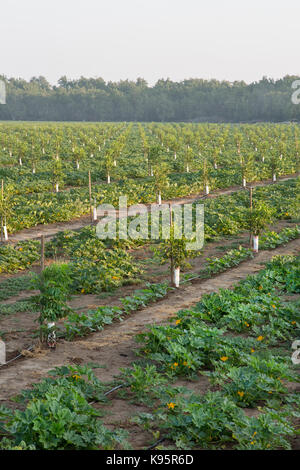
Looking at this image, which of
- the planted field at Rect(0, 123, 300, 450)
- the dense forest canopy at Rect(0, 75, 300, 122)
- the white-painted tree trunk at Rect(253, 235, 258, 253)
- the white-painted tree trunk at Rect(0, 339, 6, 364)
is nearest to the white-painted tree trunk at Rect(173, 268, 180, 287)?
the planted field at Rect(0, 123, 300, 450)

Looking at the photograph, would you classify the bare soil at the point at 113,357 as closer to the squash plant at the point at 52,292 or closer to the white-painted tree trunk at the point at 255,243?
the squash plant at the point at 52,292

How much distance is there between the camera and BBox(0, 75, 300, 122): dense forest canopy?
103375mm

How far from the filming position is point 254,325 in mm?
9875

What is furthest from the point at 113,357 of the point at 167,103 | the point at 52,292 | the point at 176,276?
the point at 167,103

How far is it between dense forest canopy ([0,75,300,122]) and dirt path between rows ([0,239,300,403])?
85.3 metres

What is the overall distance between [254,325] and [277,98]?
9979 cm

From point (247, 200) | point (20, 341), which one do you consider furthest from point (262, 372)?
point (247, 200)

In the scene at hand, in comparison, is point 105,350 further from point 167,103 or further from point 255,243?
point 167,103

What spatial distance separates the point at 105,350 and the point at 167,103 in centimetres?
11188

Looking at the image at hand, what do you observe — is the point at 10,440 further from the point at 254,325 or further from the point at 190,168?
the point at 190,168

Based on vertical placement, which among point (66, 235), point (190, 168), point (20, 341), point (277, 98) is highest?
point (277, 98)

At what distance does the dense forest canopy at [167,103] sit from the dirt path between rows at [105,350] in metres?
85.3

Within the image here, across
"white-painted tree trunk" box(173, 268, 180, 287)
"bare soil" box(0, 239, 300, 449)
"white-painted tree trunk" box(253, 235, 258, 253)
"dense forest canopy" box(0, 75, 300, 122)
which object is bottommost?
"bare soil" box(0, 239, 300, 449)

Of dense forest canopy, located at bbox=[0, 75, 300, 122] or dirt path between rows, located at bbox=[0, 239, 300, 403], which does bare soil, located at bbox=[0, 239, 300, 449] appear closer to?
dirt path between rows, located at bbox=[0, 239, 300, 403]
